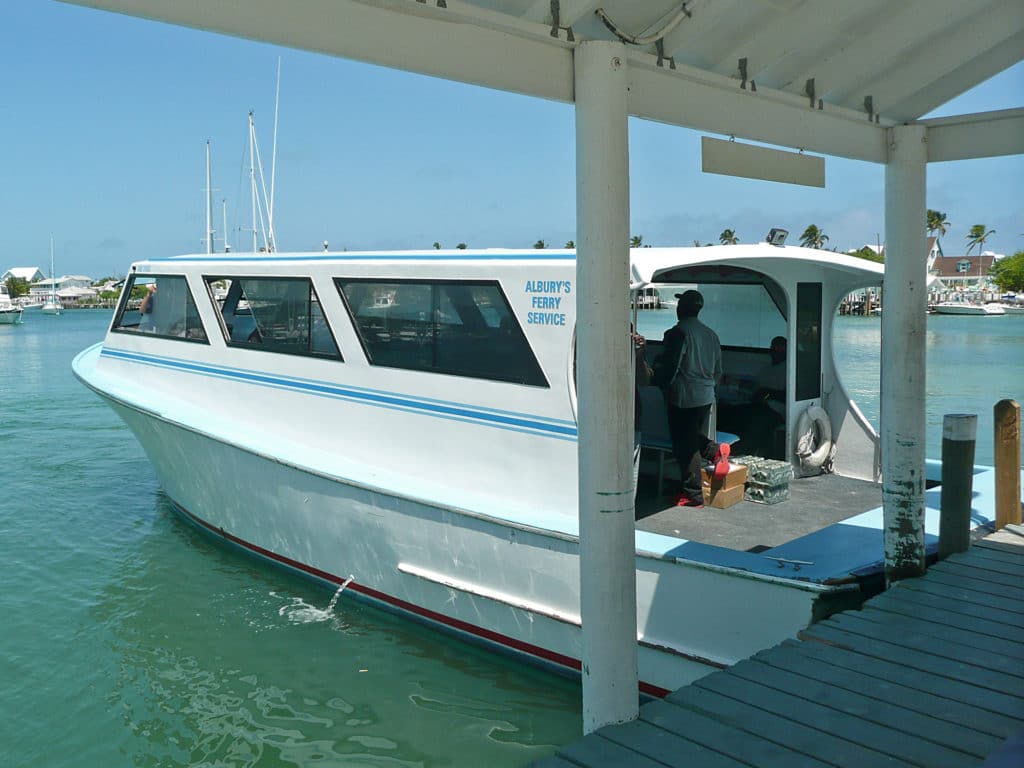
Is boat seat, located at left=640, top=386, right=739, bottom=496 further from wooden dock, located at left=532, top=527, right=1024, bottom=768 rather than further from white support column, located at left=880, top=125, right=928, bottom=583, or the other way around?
wooden dock, located at left=532, top=527, right=1024, bottom=768

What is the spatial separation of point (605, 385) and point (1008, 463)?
132 inches

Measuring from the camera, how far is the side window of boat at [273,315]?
6938 millimetres

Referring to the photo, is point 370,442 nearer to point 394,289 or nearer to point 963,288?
point 394,289

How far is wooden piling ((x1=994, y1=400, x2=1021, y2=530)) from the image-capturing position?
5113 mm

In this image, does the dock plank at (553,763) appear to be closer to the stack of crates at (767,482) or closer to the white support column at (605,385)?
the white support column at (605,385)

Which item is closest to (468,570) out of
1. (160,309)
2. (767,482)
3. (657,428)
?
(657,428)

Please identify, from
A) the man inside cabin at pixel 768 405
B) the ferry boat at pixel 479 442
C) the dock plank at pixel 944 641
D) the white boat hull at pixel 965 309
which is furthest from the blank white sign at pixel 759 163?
the white boat hull at pixel 965 309

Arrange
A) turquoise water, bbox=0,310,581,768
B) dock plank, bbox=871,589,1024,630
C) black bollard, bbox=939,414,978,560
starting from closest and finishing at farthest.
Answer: dock plank, bbox=871,589,1024,630, black bollard, bbox=939,414,978,560, turquoise water, bbox=0,310,581,768

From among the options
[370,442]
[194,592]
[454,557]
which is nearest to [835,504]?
[454,557]

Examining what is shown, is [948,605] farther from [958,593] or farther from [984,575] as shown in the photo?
[984,575]

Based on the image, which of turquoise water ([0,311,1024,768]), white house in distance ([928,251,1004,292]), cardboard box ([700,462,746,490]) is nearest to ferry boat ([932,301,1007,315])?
white house in distance ([928,251,1004,292])

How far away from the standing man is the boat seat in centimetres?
26

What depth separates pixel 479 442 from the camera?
586 centimetres

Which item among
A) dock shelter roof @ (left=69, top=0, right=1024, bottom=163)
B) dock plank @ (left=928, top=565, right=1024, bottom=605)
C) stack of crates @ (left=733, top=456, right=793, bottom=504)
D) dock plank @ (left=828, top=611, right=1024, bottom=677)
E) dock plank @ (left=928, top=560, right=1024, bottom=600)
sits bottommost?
dock plank @ (left=828, top=611, right=1024, bottom=677)
